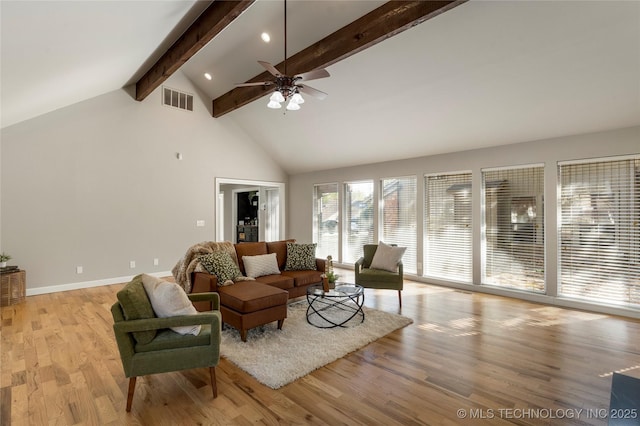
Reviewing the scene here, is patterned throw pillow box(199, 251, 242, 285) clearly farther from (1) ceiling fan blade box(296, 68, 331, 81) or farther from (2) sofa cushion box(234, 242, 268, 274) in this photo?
(1) ceiling fan blade box(296, 68, 331, 81)

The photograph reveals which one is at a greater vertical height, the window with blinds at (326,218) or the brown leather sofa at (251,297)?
the window with blinds at (326,218)

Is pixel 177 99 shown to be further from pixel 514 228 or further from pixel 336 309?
pixel 514 228

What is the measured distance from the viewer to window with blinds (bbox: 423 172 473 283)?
5645 mm

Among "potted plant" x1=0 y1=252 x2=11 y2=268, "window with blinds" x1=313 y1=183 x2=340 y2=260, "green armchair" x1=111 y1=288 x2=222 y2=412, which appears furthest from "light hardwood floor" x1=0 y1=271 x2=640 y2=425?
"window with blinds" x1=313 y1=183 x2=340 y2=260

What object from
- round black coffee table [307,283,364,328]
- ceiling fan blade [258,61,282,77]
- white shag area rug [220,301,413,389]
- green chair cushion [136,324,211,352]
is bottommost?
white shag area rug [220,301,413,389]

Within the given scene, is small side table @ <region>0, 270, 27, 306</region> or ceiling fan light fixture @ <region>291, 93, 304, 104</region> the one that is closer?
ceiling fan light fixture @ <region>291, 93, 304, 104</region>

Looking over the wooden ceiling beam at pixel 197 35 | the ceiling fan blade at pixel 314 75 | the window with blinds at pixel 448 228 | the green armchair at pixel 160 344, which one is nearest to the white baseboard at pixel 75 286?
the wooden ceiling beam at pixel 197 35

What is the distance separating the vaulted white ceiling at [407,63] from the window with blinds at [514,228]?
0.69 meters

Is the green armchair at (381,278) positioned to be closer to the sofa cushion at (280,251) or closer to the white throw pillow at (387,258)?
the white throw pillow at (387,258)

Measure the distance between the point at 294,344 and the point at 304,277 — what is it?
4.60 feet

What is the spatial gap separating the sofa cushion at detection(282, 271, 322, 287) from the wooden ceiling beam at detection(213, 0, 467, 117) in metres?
2.97

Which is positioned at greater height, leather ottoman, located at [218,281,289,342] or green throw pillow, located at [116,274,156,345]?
green throw pillow, located at [116,274,156,345]

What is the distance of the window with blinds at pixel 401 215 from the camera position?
6.34m

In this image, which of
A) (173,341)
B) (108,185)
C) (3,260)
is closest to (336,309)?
(173,341)
